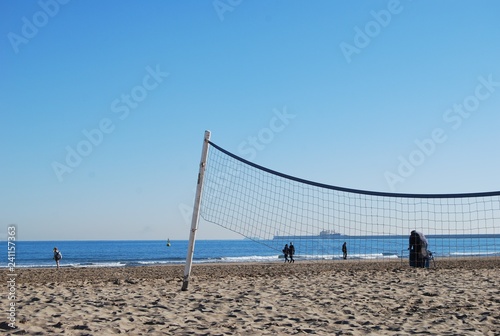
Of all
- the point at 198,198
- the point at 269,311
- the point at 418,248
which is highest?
the point at 198,198

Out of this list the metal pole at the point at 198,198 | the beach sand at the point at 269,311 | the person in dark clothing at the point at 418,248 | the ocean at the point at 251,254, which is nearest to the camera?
the beach sand at the point at 269,311

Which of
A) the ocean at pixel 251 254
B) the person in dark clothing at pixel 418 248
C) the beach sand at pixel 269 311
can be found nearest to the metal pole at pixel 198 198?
the beach sand at pixel 269 311

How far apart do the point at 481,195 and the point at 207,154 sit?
392 centimetres

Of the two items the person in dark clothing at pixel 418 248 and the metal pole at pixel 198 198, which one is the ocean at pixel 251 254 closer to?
the person in dark clothing at pixel 418 248

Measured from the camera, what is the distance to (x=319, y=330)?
16.1 feet

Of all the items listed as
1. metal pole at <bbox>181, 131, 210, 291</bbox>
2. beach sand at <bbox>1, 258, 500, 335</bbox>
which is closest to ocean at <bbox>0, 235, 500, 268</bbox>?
beach sand at <bbox>1, 258, 500, 335</bbox>

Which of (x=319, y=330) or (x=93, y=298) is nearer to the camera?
(x=319, y=330)

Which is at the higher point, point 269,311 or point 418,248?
point 418,248

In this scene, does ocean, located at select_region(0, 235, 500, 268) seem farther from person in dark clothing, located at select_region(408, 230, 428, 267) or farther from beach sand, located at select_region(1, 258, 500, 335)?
beach sand, located at select_region(1, 258, 500, 335)

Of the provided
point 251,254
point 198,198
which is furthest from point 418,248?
point 251,254

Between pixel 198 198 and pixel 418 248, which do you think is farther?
pixel 418 248

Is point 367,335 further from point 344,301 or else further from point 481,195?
point 481,195

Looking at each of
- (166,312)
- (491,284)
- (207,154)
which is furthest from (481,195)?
(166,312)

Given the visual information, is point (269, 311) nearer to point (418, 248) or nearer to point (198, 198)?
point (198, 198)
